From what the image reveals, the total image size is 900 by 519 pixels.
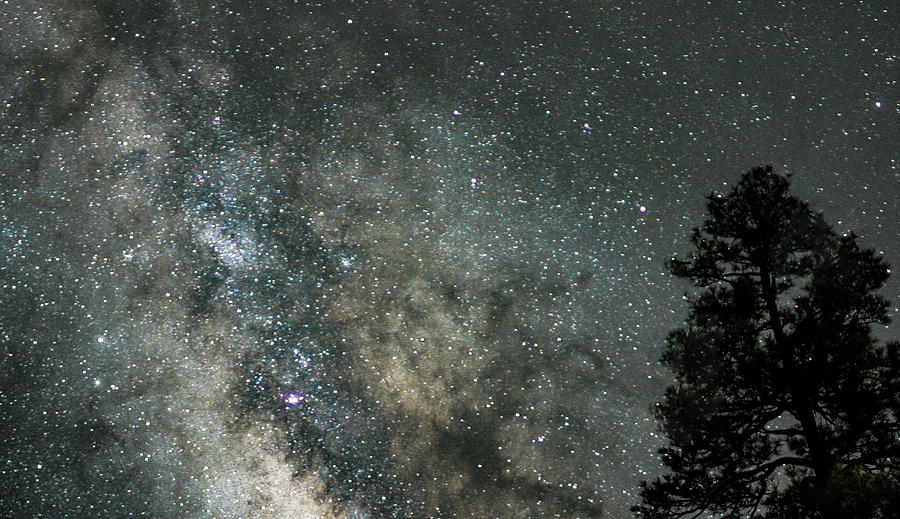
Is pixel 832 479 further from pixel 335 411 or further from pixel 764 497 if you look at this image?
pixel 335 411

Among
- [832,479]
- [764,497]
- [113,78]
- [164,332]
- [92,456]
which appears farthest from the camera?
[113,78]

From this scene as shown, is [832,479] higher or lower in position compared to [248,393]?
higher

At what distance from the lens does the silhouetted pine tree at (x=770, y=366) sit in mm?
6121

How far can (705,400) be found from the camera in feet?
22.3

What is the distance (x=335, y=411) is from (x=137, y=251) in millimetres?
3542

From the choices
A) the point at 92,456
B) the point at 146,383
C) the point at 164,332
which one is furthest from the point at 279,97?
the point at 92,456

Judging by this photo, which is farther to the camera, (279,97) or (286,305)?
(279,97)

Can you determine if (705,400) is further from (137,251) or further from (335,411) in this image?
(137,251)

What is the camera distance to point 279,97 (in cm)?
1101

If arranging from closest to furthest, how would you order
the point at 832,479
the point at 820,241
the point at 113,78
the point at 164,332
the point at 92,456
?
the point at 832,479 < the point at 820,241 < the point at 92,456 < the point at 164,332 < the point at 113,78

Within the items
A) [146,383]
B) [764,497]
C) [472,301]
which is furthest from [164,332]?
[764,497]

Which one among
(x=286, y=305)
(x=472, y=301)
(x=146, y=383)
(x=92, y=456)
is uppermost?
(x=472, y=301)

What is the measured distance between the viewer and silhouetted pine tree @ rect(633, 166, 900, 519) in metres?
6.12

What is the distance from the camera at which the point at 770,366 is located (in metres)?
6.39
